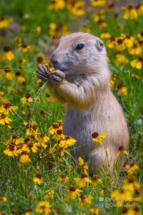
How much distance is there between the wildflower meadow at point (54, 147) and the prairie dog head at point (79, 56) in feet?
1.52

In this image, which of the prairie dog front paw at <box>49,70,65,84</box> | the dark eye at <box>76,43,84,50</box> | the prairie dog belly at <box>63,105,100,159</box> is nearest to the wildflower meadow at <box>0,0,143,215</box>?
the prairie dog belly at <box>63,105,100,159</box>

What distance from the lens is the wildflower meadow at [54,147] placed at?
2.80m

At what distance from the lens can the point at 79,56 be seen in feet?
11.9

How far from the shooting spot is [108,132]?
12.1ft

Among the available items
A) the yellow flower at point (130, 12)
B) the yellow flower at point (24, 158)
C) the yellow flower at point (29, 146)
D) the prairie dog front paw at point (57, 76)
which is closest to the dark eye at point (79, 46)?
the prairie dog front paw at point (57, 76)

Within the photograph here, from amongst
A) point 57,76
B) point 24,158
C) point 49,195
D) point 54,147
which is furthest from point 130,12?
point 49,195

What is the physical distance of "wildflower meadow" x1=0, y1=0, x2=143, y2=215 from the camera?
2798mm

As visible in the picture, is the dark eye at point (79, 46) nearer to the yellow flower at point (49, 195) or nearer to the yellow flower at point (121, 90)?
the yellow flower at point (121, 90)

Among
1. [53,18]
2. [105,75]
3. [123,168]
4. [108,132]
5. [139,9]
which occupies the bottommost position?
[123,168]

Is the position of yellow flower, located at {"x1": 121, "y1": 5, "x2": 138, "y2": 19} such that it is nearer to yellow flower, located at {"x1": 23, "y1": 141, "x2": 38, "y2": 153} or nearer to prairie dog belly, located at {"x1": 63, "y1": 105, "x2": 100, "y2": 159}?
prairie dog belly, located at {"x1": 63, "y1": 105, "x2": 100, "y2": 159}

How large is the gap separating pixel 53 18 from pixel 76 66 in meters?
4.37

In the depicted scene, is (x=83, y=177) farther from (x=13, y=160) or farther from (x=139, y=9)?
(x=139, y=9)

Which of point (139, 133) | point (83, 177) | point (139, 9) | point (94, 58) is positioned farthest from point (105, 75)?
point (139, 9)

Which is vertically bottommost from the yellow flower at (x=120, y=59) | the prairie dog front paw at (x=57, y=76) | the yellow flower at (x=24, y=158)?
the yellow flower at (x=24, y=158)
